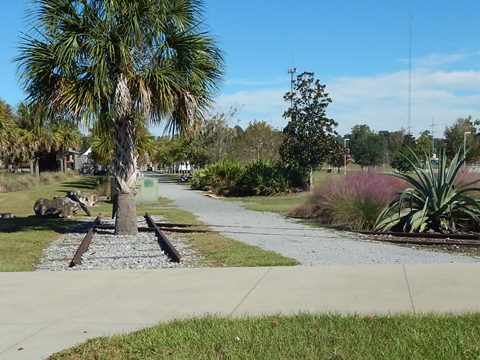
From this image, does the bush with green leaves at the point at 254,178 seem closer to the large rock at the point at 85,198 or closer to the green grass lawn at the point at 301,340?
the large rock at the point at 85,198

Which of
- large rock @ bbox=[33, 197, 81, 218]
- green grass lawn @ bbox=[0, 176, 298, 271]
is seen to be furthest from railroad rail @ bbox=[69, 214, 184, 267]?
large rock @ bbox=[33, 197, 81, 218]

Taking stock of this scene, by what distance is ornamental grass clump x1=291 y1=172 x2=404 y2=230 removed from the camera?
15281 mm

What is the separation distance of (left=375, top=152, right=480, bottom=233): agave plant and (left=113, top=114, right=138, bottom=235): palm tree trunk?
6.17 metres

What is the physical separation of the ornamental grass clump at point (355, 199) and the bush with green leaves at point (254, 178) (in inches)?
551

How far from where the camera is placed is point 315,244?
1252 centimetres

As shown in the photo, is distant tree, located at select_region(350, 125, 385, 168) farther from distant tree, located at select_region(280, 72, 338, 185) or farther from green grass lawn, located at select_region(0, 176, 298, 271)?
green grass lawn, located at select_region(0, 176, 298, 271)

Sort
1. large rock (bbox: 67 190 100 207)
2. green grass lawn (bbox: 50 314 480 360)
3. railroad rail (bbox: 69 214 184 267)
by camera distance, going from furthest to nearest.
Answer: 1. large rock (bbox: 67 190 100 207)
2. railroad rail (bbox: 69 214 184 267)
3. green grass lawn (bbox: 50 314 480 360)

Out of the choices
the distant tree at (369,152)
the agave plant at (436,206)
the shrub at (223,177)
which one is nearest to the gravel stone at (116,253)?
the agave plant at (436,206)

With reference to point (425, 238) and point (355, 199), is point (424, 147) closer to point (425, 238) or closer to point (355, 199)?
point (355, 199)

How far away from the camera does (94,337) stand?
5551mm

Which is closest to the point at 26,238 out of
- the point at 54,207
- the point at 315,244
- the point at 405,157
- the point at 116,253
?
the point at 116,253

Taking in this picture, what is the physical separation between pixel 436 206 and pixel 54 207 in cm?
1322

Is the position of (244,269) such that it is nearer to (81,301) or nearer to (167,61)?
(81,301)

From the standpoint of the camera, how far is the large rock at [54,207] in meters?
20.6
